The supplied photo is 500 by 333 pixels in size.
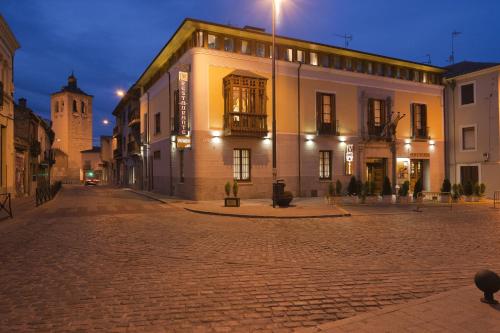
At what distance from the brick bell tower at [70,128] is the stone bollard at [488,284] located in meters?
74.3

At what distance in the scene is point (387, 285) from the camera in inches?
234

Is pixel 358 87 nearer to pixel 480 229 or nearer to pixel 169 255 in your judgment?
pixel 480 229

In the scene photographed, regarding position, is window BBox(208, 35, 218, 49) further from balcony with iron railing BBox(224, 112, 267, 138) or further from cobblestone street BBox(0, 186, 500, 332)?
cobblestone street BBox(0, 186, 500, 332)

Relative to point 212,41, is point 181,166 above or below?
below

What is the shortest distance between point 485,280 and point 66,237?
9955 millimetres

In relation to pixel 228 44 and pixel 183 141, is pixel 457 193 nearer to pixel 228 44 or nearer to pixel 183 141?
pixel 228 44

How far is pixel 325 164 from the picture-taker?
25.8 meters

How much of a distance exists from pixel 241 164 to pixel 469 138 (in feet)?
58.9

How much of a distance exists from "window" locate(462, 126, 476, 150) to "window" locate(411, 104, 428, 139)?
8.88 ft

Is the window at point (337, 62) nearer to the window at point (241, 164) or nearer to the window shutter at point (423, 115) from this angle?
the window shutter at point (423, 115)

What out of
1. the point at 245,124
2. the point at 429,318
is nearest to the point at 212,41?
the point at 245,124

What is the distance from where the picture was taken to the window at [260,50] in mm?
23406

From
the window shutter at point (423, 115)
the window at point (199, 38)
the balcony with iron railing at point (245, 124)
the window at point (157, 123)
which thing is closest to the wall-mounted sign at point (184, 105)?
the window at point (199, 38)

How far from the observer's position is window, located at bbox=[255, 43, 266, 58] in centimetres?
Answer: 2341
